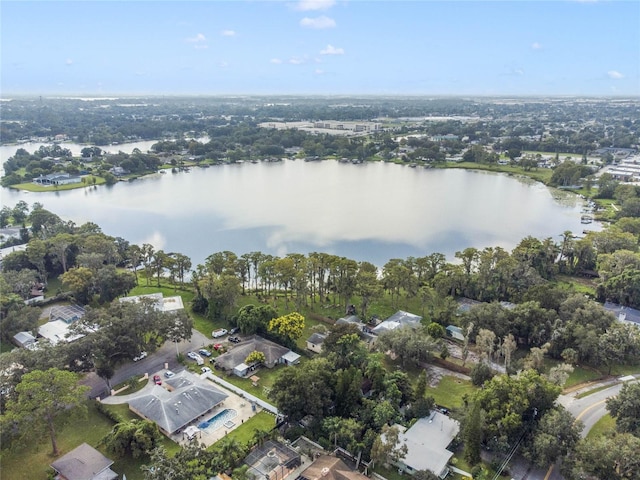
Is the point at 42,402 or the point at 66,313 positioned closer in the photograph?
the point at 42,402

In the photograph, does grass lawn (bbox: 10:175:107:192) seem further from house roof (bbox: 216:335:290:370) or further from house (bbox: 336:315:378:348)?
house (bbox: 336:315:378:348)

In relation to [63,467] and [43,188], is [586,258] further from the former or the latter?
[43,188]

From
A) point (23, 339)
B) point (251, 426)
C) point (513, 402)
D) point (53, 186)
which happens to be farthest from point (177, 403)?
point (53, 186)

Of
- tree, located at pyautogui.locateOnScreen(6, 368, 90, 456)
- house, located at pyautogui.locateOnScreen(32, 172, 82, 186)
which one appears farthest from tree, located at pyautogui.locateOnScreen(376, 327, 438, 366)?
house, located at pyautogui.locateOnScreen(32, 172, 82, 186)

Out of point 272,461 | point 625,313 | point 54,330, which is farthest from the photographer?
point 625,313

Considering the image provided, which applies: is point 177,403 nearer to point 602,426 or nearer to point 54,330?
point 54,330

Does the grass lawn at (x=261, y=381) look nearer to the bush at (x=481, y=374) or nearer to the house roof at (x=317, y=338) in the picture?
the house roof at (x=317, y=338)

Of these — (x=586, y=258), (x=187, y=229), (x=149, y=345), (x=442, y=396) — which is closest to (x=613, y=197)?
(x=586, y=258)
